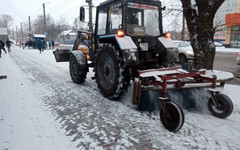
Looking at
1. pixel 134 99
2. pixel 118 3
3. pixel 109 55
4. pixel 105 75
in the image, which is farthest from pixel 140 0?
pixel 134 99

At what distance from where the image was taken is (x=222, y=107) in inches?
148

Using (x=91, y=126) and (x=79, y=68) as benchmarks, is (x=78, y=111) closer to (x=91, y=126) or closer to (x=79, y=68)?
(x=91, y=126)

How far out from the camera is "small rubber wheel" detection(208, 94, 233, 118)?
12.0ft

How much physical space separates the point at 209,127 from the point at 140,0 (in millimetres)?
3174

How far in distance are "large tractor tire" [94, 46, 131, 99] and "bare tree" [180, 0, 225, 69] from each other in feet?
7.85

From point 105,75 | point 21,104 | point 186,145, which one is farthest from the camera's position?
point 105,75

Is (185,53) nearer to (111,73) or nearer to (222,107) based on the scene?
(111,73)

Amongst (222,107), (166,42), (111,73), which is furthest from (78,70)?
(222,107)

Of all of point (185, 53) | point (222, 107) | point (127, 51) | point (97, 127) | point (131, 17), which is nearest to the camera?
point (97, 127)

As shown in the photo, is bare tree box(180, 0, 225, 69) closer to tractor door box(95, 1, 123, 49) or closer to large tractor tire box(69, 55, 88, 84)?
tractor door box(95, 1, 123, 49)

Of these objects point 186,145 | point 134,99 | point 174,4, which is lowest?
point 186,145

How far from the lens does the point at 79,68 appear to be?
19.4 ft

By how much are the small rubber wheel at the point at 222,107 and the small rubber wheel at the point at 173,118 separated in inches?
49.6

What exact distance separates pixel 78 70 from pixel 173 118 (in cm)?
369
